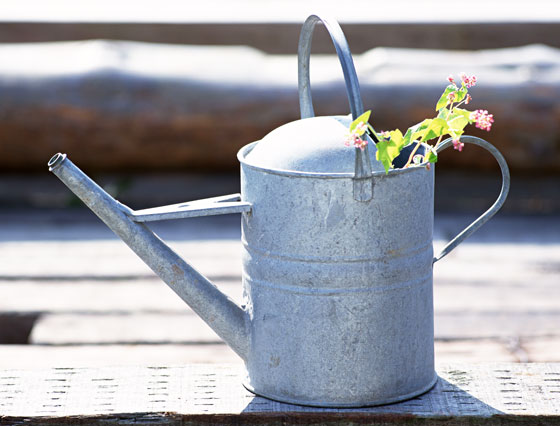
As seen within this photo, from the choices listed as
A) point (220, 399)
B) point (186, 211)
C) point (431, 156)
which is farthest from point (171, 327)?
point (431, 156)

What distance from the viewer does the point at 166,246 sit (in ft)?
4.22

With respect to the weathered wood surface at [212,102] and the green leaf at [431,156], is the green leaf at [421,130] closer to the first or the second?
the green leaf at [431,156]

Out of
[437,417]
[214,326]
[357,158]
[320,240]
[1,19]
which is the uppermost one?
[1,19]

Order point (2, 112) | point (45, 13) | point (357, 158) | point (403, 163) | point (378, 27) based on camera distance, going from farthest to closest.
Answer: point (45, 13) → point (378, 27) → point (2, 112) → point (403, 163) → point (357, 158)

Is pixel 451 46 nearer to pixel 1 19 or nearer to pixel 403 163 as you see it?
pixel 1 19

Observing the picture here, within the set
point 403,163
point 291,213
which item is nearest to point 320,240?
point 291,213

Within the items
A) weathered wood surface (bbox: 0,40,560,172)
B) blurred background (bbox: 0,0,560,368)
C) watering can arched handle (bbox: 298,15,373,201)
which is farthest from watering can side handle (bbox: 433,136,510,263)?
weathered wood surface (bbox: 0,40,560,172)

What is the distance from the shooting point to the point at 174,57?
293cm

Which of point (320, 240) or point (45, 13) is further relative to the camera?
point (45, 13)

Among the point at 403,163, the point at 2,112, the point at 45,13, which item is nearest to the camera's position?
the point at 403,163

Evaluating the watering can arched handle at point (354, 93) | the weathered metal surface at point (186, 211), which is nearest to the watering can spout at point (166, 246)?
the weathered metal surface at point (186, 211)

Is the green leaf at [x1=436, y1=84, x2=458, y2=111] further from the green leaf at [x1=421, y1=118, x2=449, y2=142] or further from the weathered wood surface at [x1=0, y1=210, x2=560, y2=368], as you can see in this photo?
the weathered wood surface at [x1=0, y1=210, x2=560, y2=368]

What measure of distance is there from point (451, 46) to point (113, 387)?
7.06 feet

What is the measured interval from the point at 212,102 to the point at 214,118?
5 centimetres
